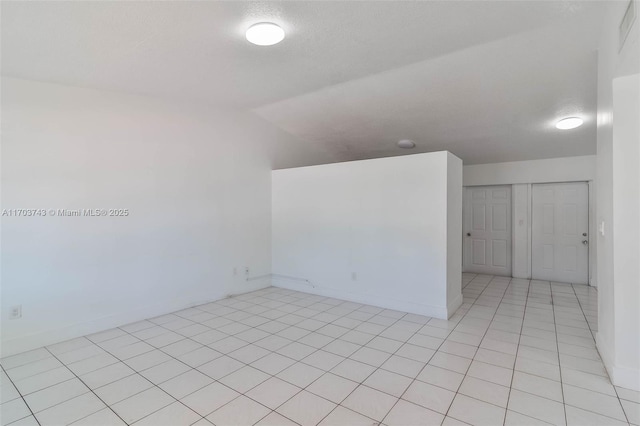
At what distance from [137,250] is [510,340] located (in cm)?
428

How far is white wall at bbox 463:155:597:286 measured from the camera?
5.32 meters

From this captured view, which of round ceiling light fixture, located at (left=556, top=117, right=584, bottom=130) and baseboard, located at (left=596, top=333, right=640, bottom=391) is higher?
round ceiling light fixture, located at (left=556, top=117, right=584, bottom=130)

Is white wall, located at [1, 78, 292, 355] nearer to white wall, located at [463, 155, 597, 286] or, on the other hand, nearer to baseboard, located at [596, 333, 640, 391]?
baseboard, located at [596, 333, 640, 391]

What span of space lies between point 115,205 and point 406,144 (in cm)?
441

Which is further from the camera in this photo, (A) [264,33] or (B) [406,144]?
(B) [406,144]

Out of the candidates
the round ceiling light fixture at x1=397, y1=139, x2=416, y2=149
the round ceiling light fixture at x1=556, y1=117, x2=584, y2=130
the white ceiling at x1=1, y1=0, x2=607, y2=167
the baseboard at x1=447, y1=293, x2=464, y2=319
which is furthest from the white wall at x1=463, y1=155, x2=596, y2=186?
the baseboard at x1=447, y1=293, x2=464, y2=319

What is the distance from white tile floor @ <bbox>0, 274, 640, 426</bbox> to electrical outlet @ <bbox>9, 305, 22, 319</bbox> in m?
0.36

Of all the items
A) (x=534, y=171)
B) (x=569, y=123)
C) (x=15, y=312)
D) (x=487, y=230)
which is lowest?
(x=15, y=312)

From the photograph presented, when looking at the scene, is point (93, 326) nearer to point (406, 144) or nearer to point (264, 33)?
point (264, 33)

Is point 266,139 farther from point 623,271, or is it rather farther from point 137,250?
point 623,271

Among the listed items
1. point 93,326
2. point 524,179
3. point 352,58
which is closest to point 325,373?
point 93,326

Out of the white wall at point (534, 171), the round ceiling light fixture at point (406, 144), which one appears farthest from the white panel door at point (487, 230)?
the round ceiling light fixture at point (406, 144)

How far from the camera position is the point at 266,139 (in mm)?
5359

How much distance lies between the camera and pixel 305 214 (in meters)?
5.12
